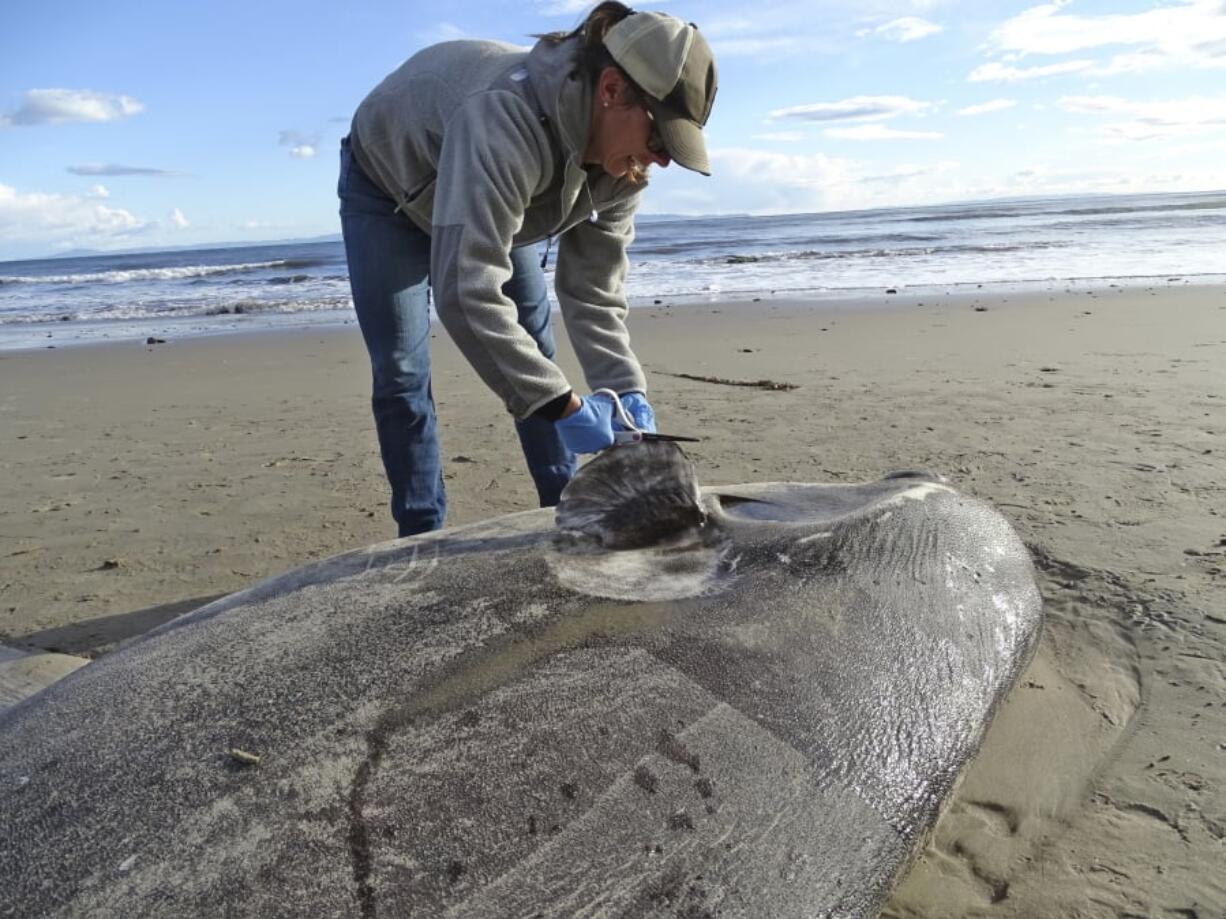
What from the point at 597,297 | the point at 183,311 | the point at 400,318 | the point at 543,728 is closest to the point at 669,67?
the point at 597,297

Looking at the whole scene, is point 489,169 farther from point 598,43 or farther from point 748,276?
point 748,276

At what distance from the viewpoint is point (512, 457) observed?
563 centimetres

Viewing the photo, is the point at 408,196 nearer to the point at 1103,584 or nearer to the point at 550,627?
the point at 550,627

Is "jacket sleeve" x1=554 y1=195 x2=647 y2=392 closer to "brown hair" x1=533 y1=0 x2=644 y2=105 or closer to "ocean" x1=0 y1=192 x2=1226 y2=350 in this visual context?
"brown hair" x1=533 y1=0 x2=644 y2=105

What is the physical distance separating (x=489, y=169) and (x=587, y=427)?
2.40ft

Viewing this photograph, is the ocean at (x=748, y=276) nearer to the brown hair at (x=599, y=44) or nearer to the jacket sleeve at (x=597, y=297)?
the jacket sleeve at (x=597, y=297)

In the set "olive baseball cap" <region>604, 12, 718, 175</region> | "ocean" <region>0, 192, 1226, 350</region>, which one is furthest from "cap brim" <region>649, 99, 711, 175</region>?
"ocean" <region>0, 192, 1226, 350</region>

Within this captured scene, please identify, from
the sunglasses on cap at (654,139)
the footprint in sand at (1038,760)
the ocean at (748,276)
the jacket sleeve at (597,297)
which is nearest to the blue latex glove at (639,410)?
the jacket sleeve at (597,297)

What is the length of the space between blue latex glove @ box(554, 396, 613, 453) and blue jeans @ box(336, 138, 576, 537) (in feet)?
1.98

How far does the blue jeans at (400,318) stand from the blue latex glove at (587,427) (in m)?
0.60

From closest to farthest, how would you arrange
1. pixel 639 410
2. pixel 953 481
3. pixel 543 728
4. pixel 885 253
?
pixel 543 728 → pixel 639 410 → pixel 953 481 → pixel 885 253

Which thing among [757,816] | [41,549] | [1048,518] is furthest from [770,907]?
[41,549]

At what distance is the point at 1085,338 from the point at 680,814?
8095 millimetres

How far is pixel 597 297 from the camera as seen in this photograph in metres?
3.39
